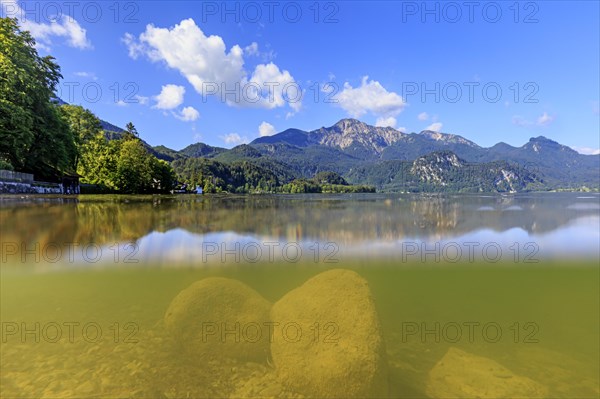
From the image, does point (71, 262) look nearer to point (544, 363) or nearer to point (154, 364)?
point (154, 364)

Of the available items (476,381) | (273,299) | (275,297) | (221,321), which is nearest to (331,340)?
(476,381)

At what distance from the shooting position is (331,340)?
6.14 m

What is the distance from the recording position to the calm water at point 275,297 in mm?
5910

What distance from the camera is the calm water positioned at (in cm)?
591

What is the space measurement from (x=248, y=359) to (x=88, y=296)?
666 cm

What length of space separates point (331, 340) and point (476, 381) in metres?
A: 2.97

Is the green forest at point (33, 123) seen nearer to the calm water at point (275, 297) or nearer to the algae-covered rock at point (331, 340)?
the calm water at point (275, 297)

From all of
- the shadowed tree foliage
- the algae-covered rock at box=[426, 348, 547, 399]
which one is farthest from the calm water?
the shadowed tree foliage

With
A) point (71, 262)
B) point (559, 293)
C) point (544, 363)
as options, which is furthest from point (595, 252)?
point (71, 262)

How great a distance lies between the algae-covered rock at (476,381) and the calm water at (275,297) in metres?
0.04

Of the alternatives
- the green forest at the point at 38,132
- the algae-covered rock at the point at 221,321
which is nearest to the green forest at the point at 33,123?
the green forest at the point at 38,132

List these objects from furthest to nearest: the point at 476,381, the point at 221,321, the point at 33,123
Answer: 1. the point at 33,123
2. the point at 221,321
3. the point at 476,381

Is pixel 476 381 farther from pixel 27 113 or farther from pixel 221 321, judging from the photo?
pixel 27 113

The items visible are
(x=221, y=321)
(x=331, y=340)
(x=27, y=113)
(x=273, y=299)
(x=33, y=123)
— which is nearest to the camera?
(x=331, y=340)
